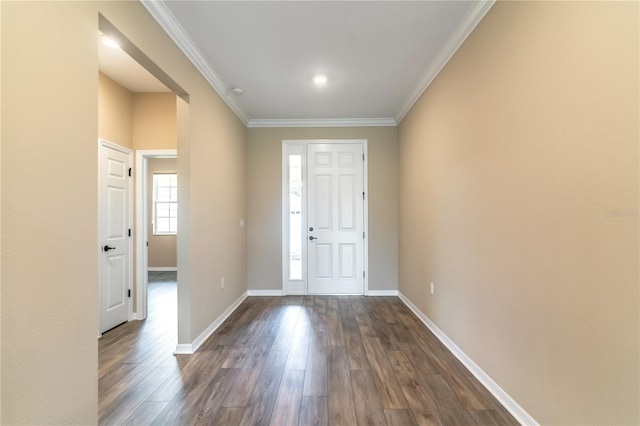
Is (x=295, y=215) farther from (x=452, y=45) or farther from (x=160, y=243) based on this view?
(x=160, y=243)

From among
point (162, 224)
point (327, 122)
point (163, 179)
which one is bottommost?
point (162, 224)

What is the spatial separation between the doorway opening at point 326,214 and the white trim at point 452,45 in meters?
1.37

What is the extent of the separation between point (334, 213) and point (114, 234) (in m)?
2.82

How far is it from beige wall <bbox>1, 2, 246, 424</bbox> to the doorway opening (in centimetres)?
277

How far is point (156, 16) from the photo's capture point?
1.92m

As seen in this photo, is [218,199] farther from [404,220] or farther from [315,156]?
[404,220]

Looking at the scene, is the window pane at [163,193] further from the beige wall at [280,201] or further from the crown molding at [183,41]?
the crown molding at [183,41]

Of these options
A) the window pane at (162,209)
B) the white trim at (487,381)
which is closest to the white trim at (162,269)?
the window pane at (162,209)

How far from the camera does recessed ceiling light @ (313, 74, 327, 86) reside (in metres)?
2.90

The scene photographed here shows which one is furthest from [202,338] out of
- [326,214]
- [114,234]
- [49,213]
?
[326,214]

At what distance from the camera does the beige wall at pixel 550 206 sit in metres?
1.08

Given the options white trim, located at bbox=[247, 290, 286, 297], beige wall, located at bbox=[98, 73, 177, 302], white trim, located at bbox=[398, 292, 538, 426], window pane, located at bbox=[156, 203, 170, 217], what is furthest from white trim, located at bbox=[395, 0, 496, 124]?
window pane, located at bbox=[156, 203, 170, 217]

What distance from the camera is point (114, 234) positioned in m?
3.04

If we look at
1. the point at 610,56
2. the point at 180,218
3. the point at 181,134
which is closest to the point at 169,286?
the point at 180,218
